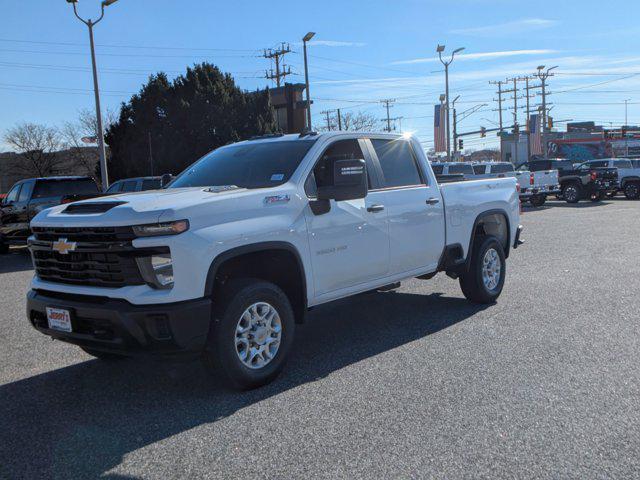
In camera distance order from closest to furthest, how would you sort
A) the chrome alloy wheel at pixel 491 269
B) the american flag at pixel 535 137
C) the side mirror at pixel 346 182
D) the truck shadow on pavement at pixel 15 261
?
the side mirror at pixel 346 182
the chrome alloy wheel at pixel 491 269
the truck shadow on pavement at pixel 15 261
the american flag at pixel 535 137

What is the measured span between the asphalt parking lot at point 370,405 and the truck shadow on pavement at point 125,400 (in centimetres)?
2

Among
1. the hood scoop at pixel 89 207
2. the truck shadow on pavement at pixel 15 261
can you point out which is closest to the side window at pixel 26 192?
the truck shadow on pavement at pixel 15 261

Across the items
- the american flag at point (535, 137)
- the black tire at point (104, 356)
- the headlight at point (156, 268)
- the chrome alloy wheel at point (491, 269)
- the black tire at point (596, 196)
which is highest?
the american flag at point (535, 137)

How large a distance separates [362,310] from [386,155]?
2080mm

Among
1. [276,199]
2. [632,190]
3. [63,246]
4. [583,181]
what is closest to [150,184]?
[63,246]

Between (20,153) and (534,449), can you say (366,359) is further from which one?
(20,153)

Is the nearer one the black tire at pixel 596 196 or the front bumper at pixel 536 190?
the front bumper at pixel 536 190

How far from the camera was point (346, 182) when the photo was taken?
487 centimetres

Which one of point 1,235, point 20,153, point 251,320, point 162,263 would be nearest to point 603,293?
point 251,320

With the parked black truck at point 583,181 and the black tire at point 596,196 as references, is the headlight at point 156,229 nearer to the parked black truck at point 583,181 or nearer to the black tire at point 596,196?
the parked black truck at point 583,181

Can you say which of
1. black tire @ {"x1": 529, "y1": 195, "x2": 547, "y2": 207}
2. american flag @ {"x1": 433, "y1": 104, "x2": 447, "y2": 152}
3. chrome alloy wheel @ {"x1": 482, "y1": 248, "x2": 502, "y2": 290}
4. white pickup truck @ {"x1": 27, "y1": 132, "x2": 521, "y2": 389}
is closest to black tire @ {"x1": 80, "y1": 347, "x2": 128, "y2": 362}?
white pickup truck @ {"x1": 27, "y1": 132, "x2": 521, "y2": 389}

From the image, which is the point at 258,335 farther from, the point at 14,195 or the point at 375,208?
the point at 14,195

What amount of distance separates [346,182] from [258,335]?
139 cm

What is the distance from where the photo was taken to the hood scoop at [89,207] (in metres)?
4.36
